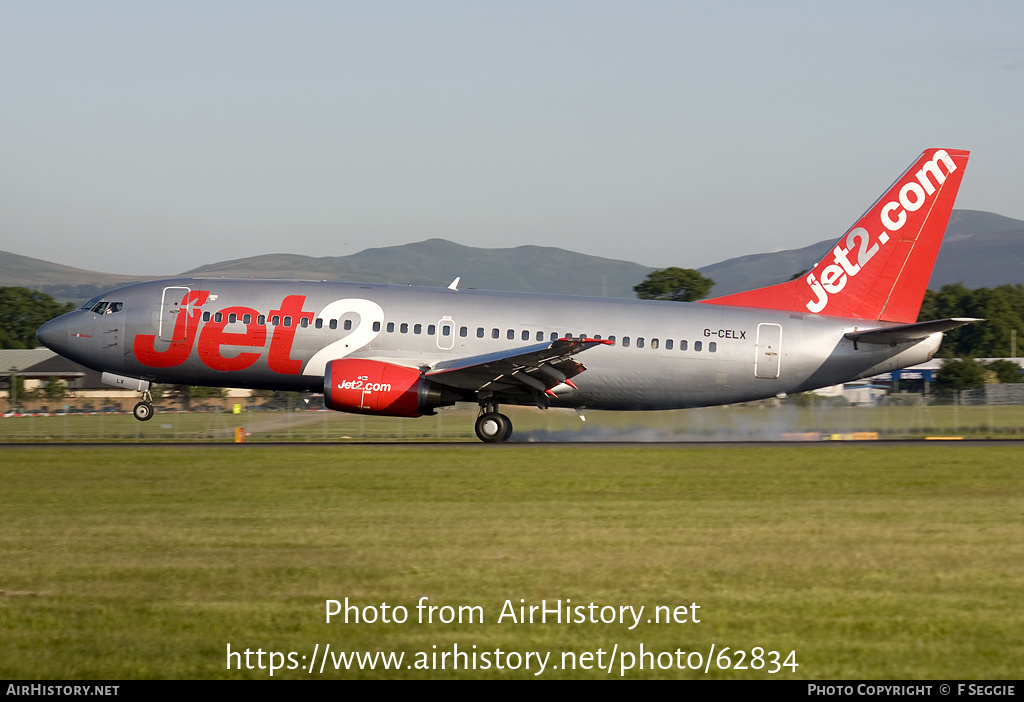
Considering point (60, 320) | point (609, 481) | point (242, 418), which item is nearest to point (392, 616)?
point (609, 481)

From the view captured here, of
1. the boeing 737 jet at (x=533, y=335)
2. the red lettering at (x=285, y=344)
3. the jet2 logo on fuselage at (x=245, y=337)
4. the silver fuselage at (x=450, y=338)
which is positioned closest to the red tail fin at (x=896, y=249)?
the boeing 737 jet at (x=533, y=335)

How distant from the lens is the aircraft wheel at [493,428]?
97.8 ft

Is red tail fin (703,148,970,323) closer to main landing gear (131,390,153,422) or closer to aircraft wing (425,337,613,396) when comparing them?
aircraft wing (425,337,613,396)

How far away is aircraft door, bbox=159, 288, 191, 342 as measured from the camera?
29.2 metres

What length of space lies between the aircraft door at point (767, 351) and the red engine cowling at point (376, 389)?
9.66m

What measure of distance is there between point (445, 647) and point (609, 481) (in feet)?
39.7

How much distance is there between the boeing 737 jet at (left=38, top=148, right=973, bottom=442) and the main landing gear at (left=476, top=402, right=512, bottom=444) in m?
0.04

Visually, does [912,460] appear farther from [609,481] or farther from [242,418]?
[242,418]

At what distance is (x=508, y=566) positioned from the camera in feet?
37.4

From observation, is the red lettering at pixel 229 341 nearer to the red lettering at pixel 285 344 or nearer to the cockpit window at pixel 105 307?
the red lettering at pixel 285 344

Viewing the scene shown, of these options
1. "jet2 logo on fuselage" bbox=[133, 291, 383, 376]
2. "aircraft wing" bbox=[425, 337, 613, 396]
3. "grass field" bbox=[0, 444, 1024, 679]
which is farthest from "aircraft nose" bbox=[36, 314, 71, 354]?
"aircraft wing" bbox=[425, 337, 613, 396]

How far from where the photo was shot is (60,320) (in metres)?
30.6

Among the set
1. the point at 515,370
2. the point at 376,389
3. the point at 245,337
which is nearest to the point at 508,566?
the point at 376,389

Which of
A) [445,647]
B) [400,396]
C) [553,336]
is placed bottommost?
[445,647]
